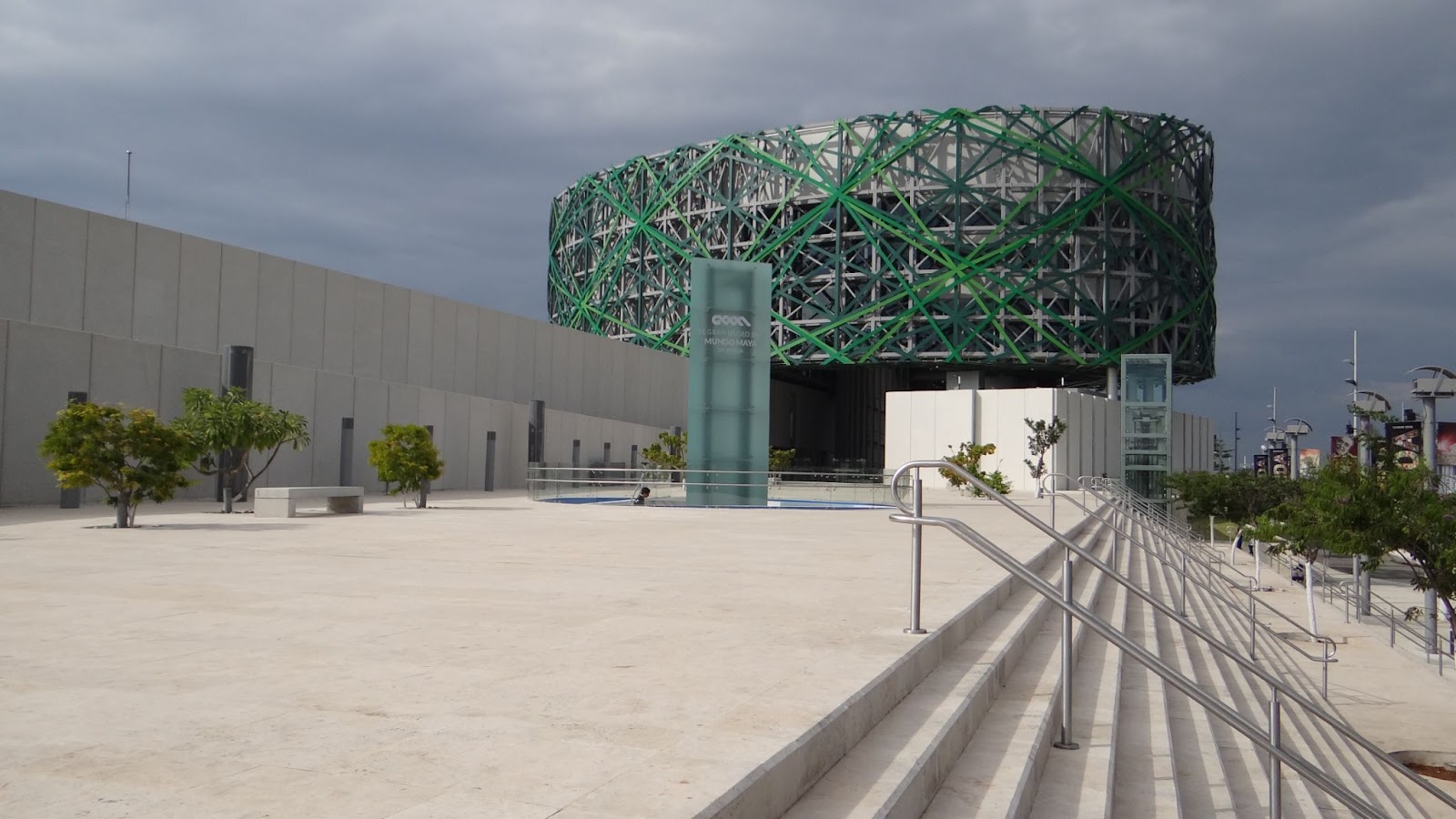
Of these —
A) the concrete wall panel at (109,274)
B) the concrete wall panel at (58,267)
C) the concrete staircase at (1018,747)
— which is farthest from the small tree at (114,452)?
the concrete wall panel at (109,274)

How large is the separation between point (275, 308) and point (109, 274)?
604 centimetres

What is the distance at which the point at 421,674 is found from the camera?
548cm

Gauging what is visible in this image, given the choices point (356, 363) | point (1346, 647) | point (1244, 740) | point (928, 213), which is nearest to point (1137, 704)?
point (1244, 740)

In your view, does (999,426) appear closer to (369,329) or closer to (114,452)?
(369,329)

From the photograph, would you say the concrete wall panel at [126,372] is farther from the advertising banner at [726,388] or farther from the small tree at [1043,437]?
the small tree at [1043,437]

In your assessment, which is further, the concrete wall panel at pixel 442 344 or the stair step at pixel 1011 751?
the concrete wall panel at pixel 442 344

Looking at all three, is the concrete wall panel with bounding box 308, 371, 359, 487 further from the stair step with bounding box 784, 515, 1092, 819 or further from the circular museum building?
the circular museum building

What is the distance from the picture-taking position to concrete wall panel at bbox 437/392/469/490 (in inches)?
1523

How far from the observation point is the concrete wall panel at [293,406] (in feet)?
101

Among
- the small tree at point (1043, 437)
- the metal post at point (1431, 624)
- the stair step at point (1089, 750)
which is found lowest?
the metal post at point (1431, 624)

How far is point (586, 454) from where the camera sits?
47031 mm

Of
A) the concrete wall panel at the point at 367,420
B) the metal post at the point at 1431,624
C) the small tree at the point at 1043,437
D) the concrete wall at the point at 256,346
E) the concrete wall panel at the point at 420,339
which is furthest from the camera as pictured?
the small tree at the point at 1043,437

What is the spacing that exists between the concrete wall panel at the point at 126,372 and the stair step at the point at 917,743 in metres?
23.9

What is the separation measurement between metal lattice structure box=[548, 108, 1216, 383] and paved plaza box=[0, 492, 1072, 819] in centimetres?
5486
